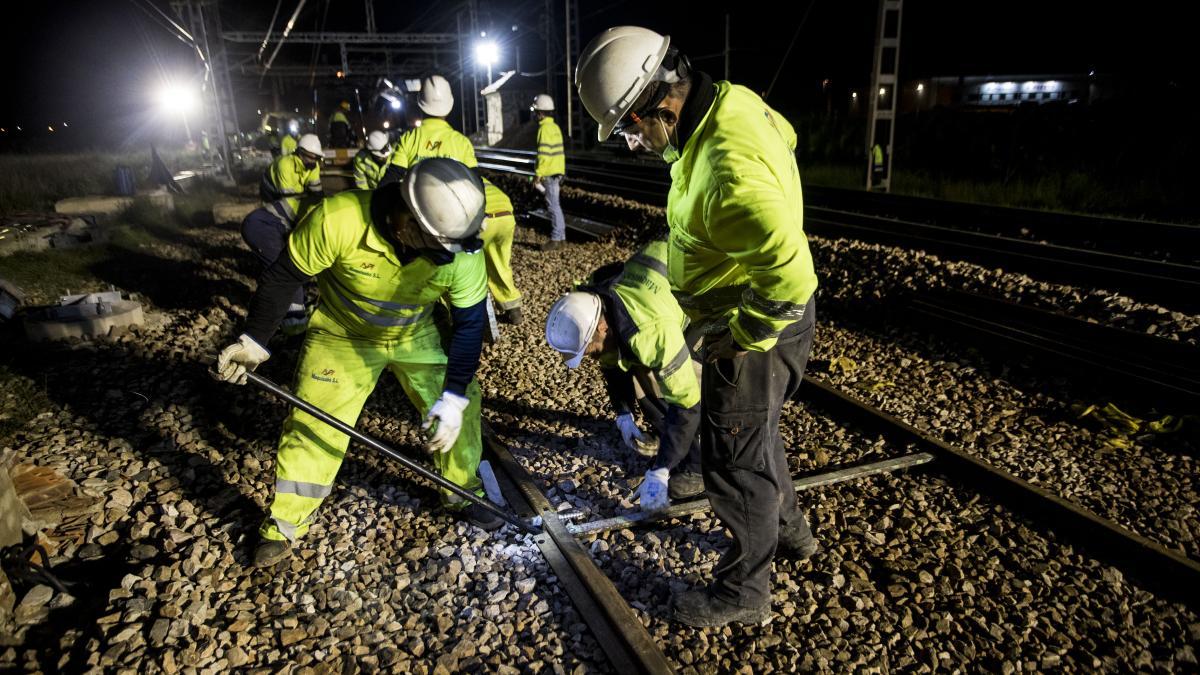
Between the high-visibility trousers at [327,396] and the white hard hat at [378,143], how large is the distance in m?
5.64

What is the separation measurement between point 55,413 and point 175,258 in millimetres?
5923

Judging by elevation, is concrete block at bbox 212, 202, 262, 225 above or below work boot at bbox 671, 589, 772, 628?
above

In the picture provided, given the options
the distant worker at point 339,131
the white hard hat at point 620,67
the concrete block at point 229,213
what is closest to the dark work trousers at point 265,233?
the white hard hat at point 620,67

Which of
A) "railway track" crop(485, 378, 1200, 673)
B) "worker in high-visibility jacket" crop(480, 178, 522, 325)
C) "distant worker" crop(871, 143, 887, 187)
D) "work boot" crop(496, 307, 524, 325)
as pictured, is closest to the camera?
"railway track" crop(485, 378, 1200, 673)

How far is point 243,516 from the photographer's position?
11.7ft

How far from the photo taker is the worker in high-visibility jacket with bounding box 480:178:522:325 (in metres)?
6.12

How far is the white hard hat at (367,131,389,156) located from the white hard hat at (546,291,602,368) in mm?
5820

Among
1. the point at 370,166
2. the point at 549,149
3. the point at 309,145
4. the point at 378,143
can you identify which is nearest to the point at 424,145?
the point at 370,166

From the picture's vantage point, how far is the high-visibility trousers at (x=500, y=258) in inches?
243

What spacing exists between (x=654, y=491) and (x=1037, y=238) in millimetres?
7433

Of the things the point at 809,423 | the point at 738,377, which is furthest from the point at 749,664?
the point at 809,423

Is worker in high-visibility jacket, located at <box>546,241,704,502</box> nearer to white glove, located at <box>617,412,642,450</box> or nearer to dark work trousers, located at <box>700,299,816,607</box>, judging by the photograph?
white glove, located at <box>617,412,642,450</box>

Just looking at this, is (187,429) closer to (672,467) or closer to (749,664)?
(672,467)

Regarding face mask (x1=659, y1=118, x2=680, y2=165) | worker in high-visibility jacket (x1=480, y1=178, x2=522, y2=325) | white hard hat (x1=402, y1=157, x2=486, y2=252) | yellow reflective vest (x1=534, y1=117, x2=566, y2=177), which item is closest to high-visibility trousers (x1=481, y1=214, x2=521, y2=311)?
worker in high-visibility jacket (x1=480, y1=178, x2=522, y2=325)
